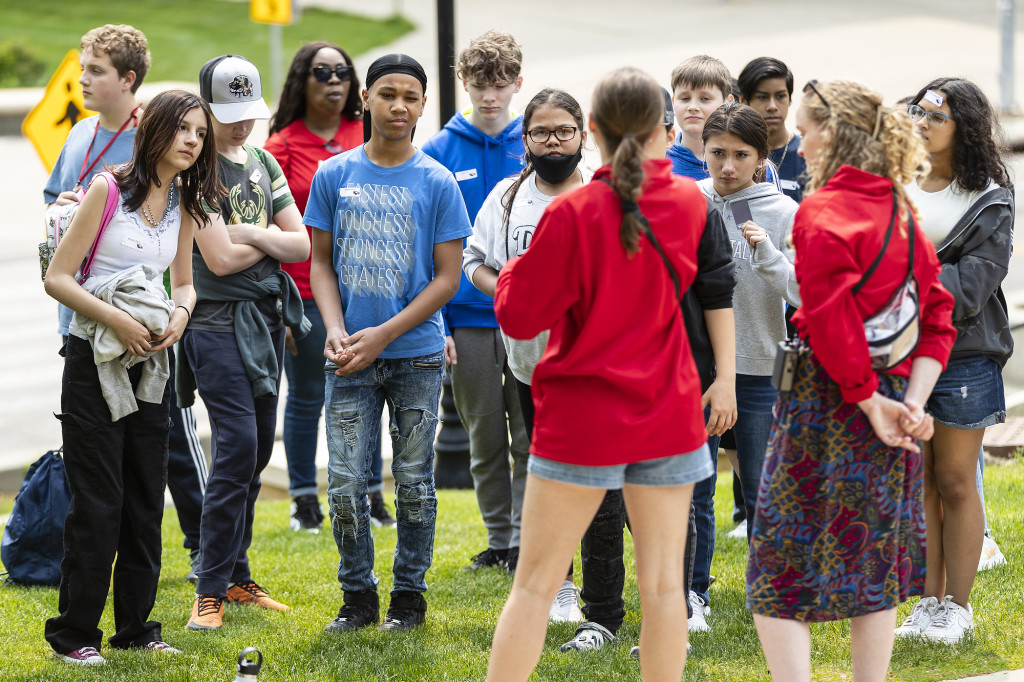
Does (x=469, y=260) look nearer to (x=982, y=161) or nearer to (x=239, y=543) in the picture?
(x=239, y=543)

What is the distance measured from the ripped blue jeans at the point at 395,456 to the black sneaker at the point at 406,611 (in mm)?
33

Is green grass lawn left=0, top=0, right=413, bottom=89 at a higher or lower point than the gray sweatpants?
higher

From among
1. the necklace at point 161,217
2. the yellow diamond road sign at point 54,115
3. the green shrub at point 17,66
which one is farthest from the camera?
the green shrub at point 17,66

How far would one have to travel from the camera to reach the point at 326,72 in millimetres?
6125

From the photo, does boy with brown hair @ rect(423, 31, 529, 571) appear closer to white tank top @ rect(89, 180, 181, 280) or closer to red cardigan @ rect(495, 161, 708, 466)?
white tank top @ rect(89, 180, 181, 280)

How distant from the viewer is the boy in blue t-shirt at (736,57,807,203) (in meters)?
5.60

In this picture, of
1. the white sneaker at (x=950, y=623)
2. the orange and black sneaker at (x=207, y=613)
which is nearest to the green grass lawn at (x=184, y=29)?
the orange and black sneaker at (x=207, y=613)

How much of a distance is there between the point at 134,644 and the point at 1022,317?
7.34 metres

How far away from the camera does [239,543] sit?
4965 millimetres

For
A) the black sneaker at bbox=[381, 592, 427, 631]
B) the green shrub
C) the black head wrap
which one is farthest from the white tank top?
the green shrub

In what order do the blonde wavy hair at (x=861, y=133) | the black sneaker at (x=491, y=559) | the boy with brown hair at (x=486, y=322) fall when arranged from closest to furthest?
1. the blonde wavy hair at (x=861, y=133)
2. the boy with brown hair at (x=486, y=322)
3. the black sneaker at (x=491, y=559)

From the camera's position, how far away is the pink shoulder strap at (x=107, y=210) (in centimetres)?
414

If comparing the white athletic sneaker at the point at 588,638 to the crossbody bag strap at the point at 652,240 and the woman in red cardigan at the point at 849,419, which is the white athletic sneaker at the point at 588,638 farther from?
the crossbody bag strap at the point at 652,240

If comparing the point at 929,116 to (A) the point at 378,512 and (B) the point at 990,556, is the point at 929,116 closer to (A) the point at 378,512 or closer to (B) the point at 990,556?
(B) the point at 990,556
